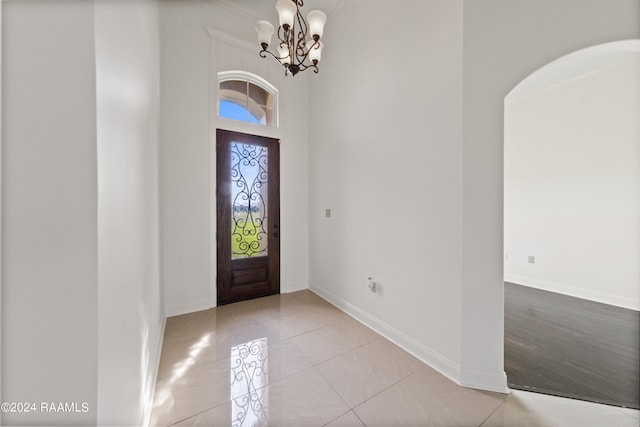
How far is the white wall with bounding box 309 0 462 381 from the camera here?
180cm

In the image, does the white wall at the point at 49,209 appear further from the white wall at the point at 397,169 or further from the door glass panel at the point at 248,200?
the door glass panel at the point at 248,200

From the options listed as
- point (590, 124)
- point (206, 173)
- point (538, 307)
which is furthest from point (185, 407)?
point (590, 124)

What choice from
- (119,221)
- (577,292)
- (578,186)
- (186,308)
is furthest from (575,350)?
(186,308)

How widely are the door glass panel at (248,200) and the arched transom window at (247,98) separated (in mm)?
439

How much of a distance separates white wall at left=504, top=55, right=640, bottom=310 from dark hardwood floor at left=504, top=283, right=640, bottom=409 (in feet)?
1.76

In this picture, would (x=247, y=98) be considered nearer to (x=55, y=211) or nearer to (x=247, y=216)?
(x=247, y=216)

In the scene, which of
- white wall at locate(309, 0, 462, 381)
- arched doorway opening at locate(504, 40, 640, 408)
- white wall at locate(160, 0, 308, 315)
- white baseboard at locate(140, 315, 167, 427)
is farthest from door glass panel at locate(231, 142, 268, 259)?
arched doorway opening at locate(504, 40, 640, 408)

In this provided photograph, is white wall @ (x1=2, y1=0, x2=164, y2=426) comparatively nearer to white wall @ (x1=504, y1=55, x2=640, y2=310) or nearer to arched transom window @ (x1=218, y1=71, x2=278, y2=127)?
arched transom window @ (x1=218, y1=71, x2=278, y2=127)

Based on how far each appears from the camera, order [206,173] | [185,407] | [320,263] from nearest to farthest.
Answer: [185,407], [206,173], [320,263]

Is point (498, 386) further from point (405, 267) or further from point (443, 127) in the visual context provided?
point (443, 127)

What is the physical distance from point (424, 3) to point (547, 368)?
318cm

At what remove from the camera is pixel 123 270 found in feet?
3.00

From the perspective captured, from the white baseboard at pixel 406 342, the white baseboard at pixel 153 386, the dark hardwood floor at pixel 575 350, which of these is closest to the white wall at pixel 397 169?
the white baseboard at pixel 406 342

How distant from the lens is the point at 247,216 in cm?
326
